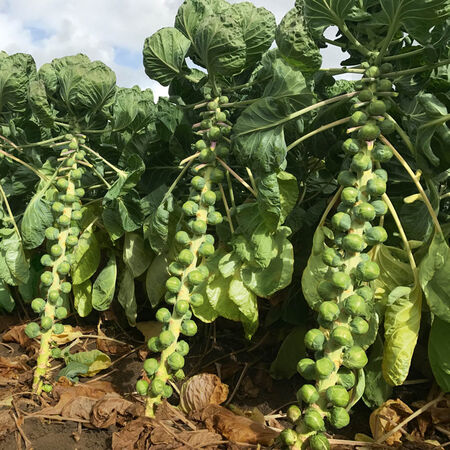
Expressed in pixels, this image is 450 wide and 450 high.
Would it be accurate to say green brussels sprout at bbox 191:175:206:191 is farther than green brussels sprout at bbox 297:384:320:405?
Yes

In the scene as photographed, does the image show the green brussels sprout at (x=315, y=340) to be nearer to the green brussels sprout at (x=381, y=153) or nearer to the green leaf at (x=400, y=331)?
the green leaf at (x=400, y=331)

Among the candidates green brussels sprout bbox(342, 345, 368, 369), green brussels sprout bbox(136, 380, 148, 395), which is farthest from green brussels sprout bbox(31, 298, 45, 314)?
green brussels sprout bbox(342, 345, 368, 369)

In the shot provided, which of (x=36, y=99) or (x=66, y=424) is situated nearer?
(x=66, y=424)

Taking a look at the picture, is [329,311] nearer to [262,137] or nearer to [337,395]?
[337,395]

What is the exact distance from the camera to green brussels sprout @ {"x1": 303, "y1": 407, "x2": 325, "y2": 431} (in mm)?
1371

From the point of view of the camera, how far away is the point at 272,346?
2.43 m

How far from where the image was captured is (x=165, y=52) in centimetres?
206

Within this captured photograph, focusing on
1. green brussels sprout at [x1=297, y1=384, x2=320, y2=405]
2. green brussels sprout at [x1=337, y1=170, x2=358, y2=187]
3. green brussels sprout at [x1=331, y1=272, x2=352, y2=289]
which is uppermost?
green brussels sprout at [x1=337, y1=170, x2=358, y2=187]

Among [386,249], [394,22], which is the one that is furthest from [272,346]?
[394,22]

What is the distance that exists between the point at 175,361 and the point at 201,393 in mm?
291

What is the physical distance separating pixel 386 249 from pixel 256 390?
0.87m

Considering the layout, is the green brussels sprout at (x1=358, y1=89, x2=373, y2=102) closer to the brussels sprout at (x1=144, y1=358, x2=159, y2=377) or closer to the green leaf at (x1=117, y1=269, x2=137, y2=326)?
the brussels sprout at (x1=144, y1=358, x2=159, y2=377)

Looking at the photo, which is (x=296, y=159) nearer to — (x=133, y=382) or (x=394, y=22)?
(x=394, y=22)

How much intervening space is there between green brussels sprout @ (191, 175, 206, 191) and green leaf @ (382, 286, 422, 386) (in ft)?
2.58
